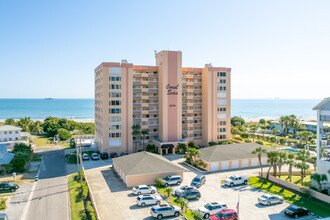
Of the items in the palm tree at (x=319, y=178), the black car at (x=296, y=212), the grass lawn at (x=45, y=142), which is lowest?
the black car at (x=296, y=212)

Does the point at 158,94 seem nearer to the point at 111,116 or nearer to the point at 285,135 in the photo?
the point at 111,116

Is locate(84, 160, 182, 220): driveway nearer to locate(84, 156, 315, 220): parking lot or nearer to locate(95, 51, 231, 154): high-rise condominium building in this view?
locate(84, 156, 315, 220): parking lot

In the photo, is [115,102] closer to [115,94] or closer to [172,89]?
[115,94]

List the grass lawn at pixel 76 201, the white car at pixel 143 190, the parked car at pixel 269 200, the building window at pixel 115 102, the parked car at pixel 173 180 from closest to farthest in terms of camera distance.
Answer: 1. the grass lawn at pixel 76 201
2. the parked car at pixel 269 200
3. the white car at pixel 143 190
4. the parked car at pixel 173 180
5. the building window at pixel 115 102

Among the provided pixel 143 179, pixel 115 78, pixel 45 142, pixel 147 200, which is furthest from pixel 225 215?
pixel 45 142

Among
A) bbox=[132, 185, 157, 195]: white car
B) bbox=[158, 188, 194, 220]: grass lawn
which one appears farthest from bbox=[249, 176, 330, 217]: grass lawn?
bbox=[132, 185, 157, 195]: white car

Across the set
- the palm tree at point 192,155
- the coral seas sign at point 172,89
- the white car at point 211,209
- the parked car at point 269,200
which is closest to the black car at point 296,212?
the parked car at point 269,200

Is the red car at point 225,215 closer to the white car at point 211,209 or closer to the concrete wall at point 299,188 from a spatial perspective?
the white car at point 211,209
